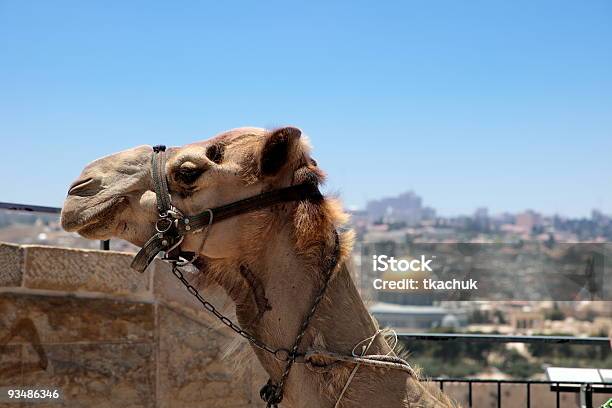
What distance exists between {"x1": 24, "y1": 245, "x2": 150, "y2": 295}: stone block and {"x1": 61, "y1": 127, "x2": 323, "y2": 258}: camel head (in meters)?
2.18

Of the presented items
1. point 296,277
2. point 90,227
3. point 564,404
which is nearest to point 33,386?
point 90,227

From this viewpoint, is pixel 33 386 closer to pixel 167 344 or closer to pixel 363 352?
pixel 167 344

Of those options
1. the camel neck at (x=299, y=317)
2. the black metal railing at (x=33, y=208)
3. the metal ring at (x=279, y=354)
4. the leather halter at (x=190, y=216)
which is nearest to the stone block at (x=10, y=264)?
the black metal railing at (x=33, y=208)

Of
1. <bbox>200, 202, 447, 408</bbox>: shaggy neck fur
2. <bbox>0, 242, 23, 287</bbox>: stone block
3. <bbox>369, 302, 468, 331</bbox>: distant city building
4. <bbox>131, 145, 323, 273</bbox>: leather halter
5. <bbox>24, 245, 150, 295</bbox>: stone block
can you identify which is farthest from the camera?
<bbox>369, 302, 468, 331</bbox>: distant city building

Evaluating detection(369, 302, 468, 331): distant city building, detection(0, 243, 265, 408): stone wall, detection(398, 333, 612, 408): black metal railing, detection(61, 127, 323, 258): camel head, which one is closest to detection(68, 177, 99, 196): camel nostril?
detection(61, 127, 323, 258): camel head

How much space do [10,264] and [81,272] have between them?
1.51 ft

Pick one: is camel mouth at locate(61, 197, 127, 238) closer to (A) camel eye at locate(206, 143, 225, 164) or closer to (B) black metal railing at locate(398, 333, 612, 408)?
(A) camel eye at locate(206, 143, 225, 164)

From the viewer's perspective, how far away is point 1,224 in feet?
19.0

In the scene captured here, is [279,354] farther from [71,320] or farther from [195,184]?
[71,320]

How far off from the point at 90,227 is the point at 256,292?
694mm

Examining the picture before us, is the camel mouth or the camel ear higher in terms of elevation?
the camel ear

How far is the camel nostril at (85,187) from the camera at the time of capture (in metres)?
2.74

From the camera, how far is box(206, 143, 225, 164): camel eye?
2.76m

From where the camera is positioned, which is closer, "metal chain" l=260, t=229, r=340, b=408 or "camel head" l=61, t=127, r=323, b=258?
"metal chain" l=260, t=229, r=340, b=408
